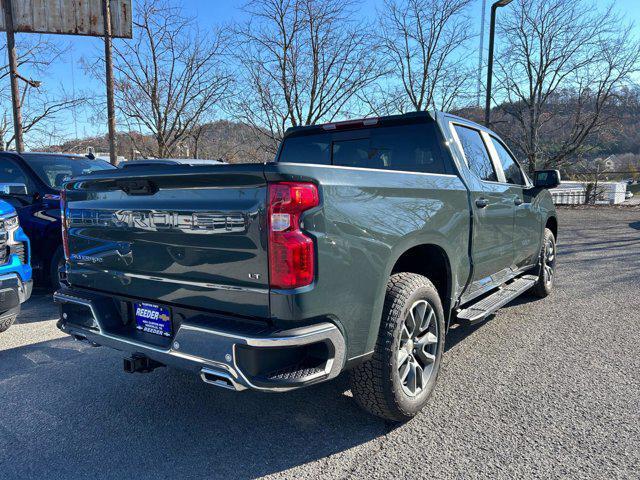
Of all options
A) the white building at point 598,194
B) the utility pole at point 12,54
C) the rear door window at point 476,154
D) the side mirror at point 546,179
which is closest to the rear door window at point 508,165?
the side mirror at point 546,179

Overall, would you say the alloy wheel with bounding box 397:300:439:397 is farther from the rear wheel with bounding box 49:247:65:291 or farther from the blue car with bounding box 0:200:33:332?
the rear wheel with bounding box 49:247:65:291

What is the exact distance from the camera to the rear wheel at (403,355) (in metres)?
2.58

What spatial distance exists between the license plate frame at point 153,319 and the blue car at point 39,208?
3577 millimetres

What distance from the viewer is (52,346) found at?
427 cm

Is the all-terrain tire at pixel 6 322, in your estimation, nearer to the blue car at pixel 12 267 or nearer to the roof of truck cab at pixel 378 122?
the blue car at pixel 12 267

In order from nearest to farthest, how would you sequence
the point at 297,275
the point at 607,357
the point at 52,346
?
1. the point at 297,275
2. the point at 607,357
3. the point at 52,346

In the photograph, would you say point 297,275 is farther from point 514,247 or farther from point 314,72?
point 314,72

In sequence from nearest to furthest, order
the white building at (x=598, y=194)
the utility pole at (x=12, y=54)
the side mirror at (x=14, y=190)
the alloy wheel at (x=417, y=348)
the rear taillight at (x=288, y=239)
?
the rear taillight at (x=288, y=239) < the alloy wheel at (x=417, y=348) < the side mirror at (x=14, y=190) < the utility pole at (x=12, y=54) < the white building at (x=598, y=194)

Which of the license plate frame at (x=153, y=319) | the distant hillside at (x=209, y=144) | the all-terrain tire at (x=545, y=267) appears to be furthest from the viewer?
the distant hillside at (x=209, y=144)

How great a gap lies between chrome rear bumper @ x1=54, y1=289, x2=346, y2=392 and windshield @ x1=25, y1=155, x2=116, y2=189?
437 centimetres

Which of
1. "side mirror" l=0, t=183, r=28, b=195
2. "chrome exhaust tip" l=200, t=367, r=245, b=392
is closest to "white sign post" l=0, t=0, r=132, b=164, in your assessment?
"side mirror" l=0, t=183, r=28, b=195

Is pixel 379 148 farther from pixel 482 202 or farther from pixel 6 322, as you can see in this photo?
pixel 6 322

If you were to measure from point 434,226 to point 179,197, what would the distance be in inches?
63.5

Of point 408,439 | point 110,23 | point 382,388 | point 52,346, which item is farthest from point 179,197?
point 110,23
